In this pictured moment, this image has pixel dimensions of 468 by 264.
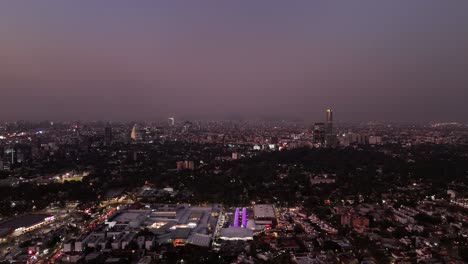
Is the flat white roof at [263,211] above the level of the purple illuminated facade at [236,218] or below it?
above

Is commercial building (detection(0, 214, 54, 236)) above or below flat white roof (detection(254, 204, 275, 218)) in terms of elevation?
above

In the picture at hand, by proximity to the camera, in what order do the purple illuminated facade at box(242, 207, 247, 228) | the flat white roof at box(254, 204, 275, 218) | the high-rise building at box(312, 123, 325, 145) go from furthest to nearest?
the high-rise building at box(312, 123, 325, 145), the flat white roof at box(254, 204, 275, 218), the purple illuminated facade at box(242, 207, 247, 228)

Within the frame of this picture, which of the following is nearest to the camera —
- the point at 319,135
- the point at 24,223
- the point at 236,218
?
the point at 24,223

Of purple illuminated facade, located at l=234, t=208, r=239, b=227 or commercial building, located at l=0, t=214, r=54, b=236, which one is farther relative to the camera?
purple illuminated facade, located at l=234, t=208, r=239, b=227

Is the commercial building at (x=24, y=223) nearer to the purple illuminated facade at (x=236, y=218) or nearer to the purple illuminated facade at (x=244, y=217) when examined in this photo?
the purple illuminated facade at (x=236, y=218)

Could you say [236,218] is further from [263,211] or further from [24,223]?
[24,223]

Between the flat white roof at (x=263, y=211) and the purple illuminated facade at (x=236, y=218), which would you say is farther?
the flat white roof at (x=263, y=211)

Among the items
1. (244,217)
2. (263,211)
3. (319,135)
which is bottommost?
(244,217)

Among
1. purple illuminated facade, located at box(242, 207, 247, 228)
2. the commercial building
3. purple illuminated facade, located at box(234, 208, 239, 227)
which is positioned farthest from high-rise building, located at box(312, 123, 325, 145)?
the commercial building

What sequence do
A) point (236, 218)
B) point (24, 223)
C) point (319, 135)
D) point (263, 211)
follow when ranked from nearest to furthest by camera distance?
point (24, 223), point (236, 218), point (263, 211), point (319, 135)

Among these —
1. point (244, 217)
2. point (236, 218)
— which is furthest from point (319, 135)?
point (236, 218)

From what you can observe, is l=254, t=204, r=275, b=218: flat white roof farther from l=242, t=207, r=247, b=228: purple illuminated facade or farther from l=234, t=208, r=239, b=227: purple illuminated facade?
l=234, t=208, r=239, b=227: purple illuminated facade

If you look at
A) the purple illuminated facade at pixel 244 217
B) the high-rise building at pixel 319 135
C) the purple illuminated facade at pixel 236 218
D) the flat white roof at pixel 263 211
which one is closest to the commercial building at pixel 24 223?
the purple illuminated facade at pixel 236 218

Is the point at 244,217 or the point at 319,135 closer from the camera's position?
the point at 244,217
